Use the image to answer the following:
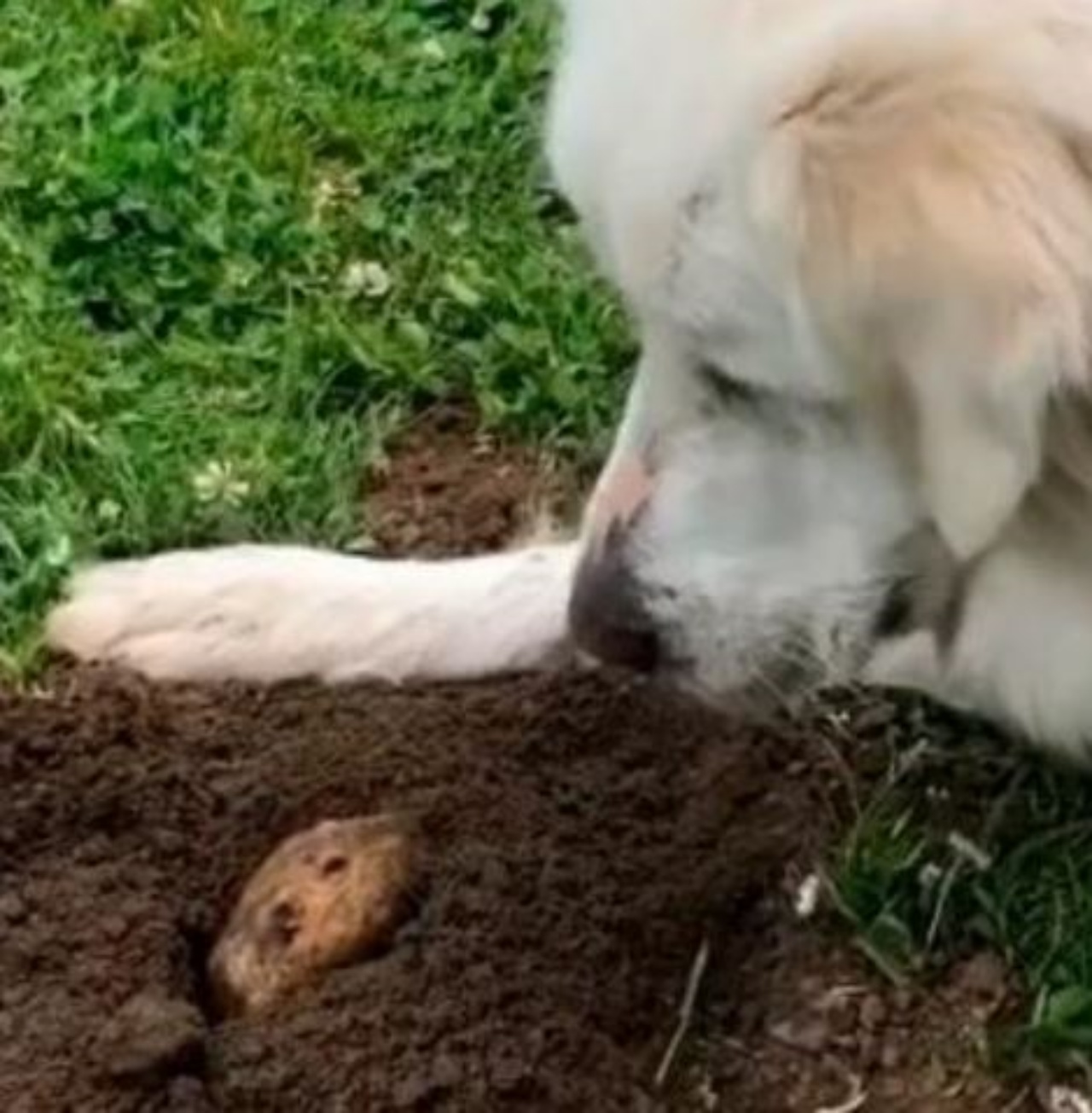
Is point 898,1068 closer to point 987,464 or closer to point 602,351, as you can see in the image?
point 987,464

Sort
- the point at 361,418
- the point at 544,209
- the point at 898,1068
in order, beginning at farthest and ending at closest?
the point at 544,209
the point at 361,418
the point at 898,1068

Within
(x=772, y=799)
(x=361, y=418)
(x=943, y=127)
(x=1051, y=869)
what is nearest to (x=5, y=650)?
(x=361, y=418)

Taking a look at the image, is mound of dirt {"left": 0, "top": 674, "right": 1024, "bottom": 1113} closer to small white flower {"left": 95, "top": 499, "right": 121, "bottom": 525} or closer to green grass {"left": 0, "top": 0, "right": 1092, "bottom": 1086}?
green grass {"left": 0, "top": 0, "right": 1092, "bottom": 1086}

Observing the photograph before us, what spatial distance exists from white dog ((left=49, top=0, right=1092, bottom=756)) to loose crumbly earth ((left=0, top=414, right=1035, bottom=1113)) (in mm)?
132

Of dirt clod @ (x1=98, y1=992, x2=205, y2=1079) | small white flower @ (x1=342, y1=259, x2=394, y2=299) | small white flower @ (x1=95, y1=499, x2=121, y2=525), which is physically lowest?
dirt clod @ (x1=98, y1=992, x2=205, y2=1079)

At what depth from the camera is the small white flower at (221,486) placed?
12.2ft

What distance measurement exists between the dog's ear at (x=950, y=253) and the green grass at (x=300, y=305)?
658 mm

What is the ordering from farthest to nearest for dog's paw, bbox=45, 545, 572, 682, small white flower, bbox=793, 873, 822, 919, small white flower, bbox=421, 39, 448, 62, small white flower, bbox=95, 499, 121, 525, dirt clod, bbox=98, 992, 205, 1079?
small white flower, bbox=421, 39, 448, 62 → small white flower, bbox=95, 499, 121, 525 → dog's paw, bbox=45, 545, 572, 682 → small white flower, bbox=793, 873, 822, 919 → dirt clod, bbox=98, 992, 205, 1079

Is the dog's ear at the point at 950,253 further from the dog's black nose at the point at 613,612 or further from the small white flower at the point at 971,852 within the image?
the small white flower at the point at 971,852

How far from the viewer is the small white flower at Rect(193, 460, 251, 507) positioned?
3.71 metres

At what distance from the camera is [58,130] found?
162 inches

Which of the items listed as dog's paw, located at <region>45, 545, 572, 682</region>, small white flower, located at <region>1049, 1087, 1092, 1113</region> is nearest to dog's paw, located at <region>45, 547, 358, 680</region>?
dog's paw, located at <region>45, 545, 572, 682</region>

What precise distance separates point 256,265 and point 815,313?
1.33 metres

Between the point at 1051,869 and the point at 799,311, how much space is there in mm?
751
